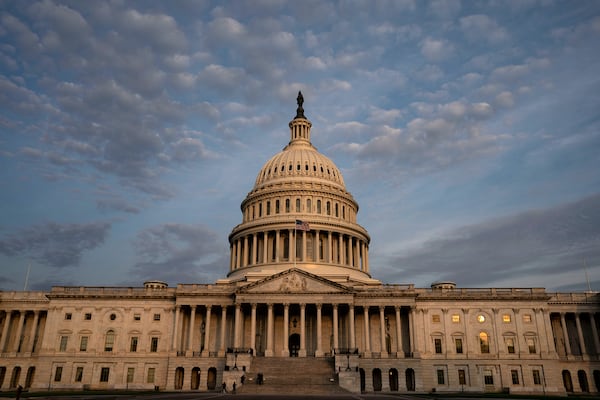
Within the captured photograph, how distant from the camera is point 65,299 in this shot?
264ft

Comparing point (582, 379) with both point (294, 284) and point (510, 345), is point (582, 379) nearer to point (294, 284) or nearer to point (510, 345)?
point (510, 345)

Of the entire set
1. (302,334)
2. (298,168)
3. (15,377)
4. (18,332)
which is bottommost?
(15,377)

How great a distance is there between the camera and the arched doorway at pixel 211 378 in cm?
7294

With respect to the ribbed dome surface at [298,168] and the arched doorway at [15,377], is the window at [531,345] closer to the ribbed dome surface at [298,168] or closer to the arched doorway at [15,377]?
the ribbed dome surface at [298,168]

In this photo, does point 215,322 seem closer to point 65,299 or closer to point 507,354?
point 65,299

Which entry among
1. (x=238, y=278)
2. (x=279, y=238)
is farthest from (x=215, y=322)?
(x=279, y=238)

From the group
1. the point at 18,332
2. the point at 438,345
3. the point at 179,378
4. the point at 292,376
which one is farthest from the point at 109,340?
the point at 438,345

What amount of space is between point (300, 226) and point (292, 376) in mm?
28438

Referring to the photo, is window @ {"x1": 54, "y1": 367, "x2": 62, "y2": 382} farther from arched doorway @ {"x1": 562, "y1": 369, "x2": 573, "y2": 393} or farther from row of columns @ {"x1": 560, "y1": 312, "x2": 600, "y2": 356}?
row of columns @ {"x1": 560, "y1": 312, "x2": 600, "y2": 356}

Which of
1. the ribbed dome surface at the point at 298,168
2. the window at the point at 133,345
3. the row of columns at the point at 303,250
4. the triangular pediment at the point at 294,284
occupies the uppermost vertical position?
the ribbed dome surface at the point at 298,168

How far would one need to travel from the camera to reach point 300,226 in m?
85.8

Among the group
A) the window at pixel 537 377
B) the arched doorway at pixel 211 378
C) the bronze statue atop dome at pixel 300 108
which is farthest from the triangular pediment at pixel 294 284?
the bronze statue atop dome at pixel 300 108

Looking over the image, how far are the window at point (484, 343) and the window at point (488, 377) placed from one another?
9.78ft

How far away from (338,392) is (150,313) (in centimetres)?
3464
